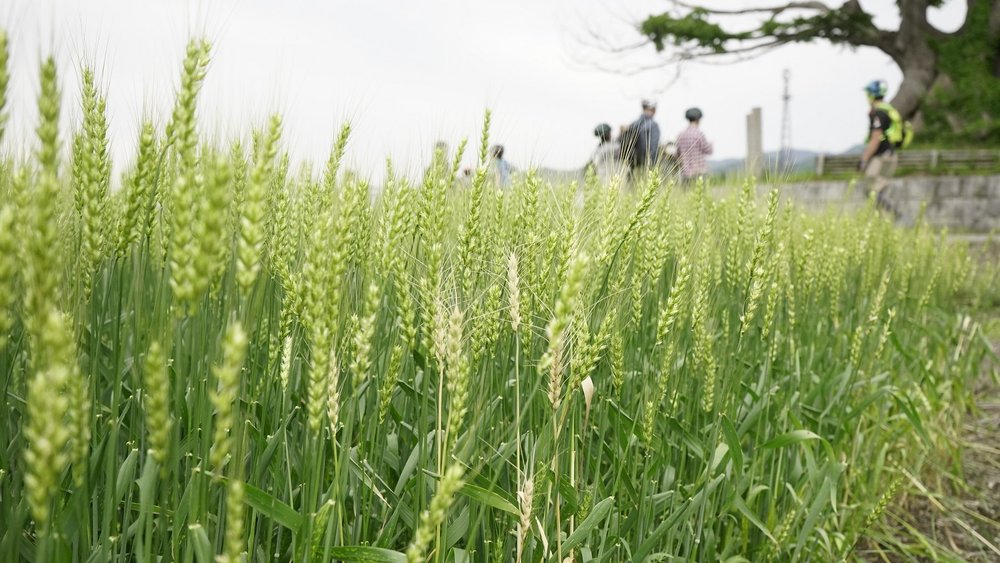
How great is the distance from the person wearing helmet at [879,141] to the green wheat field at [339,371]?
34.6 feet

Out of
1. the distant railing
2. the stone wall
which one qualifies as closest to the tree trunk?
the distant railing

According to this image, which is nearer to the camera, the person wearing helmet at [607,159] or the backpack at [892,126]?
the person wearing helmet at [607,159]

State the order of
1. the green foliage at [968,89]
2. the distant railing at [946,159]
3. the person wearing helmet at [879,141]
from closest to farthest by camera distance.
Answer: the person wearing helmet at [879,141] → the distant railing at [946,159] → the green foliage at [968,89]

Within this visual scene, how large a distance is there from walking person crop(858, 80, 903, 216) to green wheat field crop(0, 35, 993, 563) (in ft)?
34.6

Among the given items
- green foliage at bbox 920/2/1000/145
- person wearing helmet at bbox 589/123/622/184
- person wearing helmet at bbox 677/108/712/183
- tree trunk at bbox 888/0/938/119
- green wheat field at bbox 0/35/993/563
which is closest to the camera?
green wheat field at bbox 0/35/993/563

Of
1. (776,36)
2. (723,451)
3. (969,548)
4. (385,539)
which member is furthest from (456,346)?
(776,36)

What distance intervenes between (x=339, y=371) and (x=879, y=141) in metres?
12.6

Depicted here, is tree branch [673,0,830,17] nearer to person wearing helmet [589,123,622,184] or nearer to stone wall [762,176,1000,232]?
stone wall [762,176,1000,232]

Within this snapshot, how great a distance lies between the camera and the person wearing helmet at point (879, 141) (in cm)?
1201

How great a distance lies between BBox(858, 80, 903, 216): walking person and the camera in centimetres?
1201

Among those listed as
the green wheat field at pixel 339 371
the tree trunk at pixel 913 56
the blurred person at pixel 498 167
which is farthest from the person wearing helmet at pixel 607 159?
the tree trunk at pixel 913 56

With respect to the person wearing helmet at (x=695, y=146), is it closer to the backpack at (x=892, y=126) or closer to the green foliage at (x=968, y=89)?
the backpack at (x=892, y=126)

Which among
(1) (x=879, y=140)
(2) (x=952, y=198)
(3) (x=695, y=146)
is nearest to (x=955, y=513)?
(3) (x=695, y=146)

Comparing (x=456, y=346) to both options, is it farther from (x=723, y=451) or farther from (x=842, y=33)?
(x=842, y=33)
